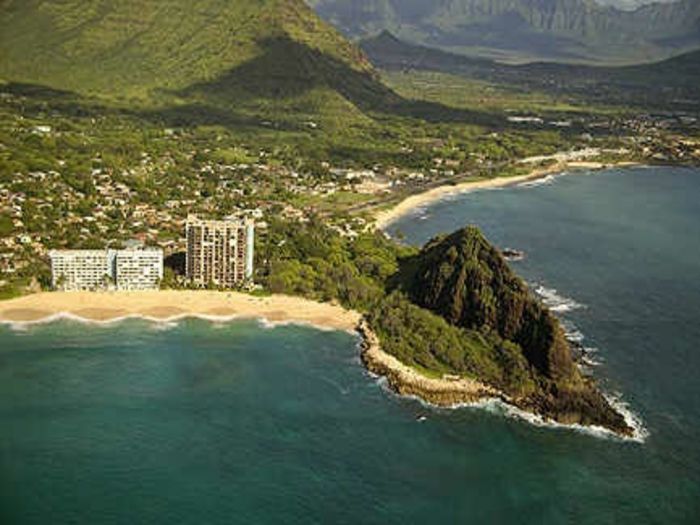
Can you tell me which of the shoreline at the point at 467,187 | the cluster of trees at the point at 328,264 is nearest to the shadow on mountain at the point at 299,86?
the shoreline at the point at 467,187

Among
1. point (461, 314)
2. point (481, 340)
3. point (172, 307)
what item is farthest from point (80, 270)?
point (481, 340)

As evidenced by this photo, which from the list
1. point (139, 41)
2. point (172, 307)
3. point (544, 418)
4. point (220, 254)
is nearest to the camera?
point (544, 418)

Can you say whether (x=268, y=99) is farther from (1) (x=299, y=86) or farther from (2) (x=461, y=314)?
(2) (x=461, y=314)

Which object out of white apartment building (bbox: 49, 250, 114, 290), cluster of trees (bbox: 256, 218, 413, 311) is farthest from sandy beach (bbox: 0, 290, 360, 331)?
cluster of trees (bbox: 256, 218, 413, 311)

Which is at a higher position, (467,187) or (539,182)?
(539,182)

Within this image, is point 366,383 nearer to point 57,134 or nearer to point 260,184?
point 260,184

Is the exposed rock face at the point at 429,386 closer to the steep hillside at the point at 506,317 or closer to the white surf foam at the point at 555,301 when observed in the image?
the steep hillside at the point at 506,317

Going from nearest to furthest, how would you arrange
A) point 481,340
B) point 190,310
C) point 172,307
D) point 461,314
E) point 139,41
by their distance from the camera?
point 481,340 < point 461,314 < point 190,310 < point 172,307 < point 139,41
